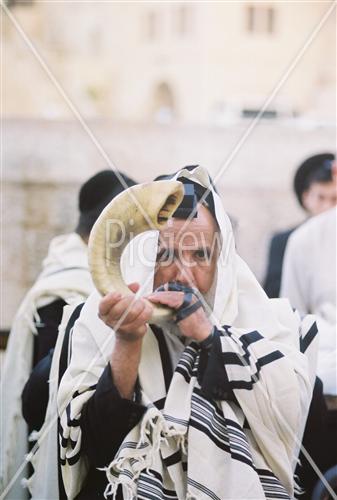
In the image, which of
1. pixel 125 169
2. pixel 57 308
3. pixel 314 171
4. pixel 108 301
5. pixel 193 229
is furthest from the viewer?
pixel 125 169

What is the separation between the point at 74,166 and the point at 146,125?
1594mm

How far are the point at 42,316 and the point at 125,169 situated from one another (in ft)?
10.2

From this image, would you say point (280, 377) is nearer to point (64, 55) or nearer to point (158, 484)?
point (158, 484)

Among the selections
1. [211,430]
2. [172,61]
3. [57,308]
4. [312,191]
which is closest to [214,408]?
[211,430]

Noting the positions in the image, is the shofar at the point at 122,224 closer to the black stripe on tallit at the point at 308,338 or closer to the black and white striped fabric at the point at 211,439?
the black and white striped fabric at the point at 211,439

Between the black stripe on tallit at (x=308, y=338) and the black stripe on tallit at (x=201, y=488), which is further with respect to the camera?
the black stripe on tallit at (x=308, y=338)

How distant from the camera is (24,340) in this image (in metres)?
3.17

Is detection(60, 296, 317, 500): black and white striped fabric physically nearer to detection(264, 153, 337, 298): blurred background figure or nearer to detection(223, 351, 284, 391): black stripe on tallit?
detection(223, 351, 284, 391): black stripe on tallit

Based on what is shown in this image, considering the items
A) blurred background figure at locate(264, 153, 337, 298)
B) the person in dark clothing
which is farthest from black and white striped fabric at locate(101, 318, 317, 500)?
blurred background figure at locate(264, 153, 337, 298)

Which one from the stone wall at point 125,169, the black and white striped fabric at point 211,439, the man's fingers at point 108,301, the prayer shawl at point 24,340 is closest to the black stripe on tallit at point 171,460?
the black and white striped fabric at point 211,439

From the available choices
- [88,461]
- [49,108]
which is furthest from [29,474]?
[49,108]

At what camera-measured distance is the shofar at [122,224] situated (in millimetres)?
2086

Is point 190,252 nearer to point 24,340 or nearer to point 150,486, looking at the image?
point 150,486

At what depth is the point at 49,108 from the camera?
66.3 ft
